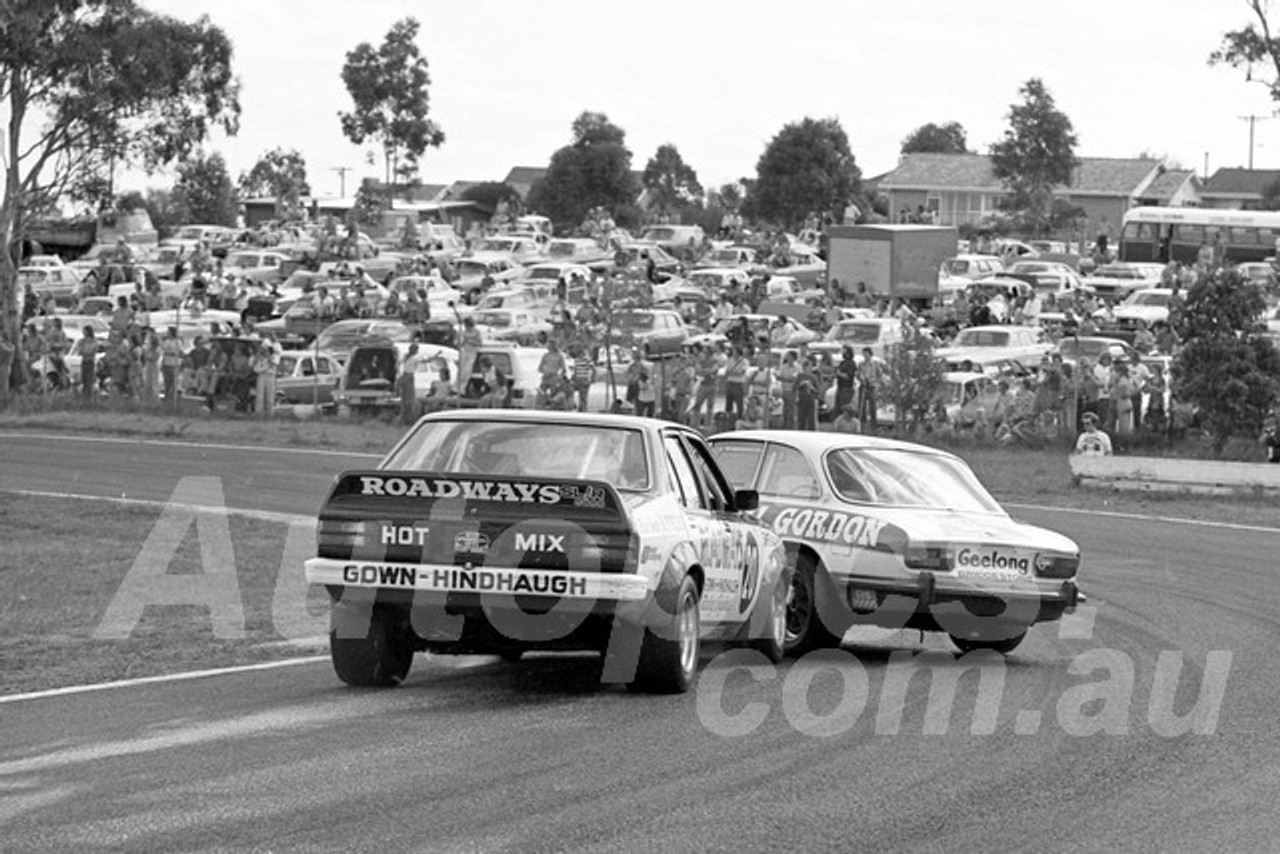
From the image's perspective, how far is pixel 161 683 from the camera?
1187 cm

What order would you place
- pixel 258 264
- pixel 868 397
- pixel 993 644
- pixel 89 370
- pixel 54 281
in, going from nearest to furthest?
pixel 993 644
pixel 868 397
pixel 89 370
pixel 54 281
pixel 258 264

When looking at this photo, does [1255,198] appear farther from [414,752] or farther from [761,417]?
[414,752]

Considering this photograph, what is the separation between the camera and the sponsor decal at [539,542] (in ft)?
36.0

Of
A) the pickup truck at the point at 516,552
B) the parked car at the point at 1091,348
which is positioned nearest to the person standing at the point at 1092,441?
the parked car at the point at 1091,348

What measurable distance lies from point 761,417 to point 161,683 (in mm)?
21393

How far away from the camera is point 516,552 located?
11.0 meters

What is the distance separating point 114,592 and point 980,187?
98.0 metres

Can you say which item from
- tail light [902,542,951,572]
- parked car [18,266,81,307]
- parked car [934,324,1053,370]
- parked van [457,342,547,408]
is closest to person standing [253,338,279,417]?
parked van [457,342,547,408]

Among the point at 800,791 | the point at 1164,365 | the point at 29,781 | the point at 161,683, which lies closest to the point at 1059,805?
the point at 800,791

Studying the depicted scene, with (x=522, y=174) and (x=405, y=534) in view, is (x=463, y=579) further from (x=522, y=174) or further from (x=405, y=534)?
(x=522, y=174)

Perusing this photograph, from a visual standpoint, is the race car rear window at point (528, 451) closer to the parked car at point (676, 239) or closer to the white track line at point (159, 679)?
the white track line at point (159, 679)

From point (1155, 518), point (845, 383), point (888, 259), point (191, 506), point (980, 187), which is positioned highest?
point (980, 187)

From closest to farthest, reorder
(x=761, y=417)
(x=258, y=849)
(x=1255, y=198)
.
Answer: (x=258, y=849)
(x=761, y=417)
(x=1255, y=198)

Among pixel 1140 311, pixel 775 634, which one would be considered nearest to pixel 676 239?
pixel 1140 311
